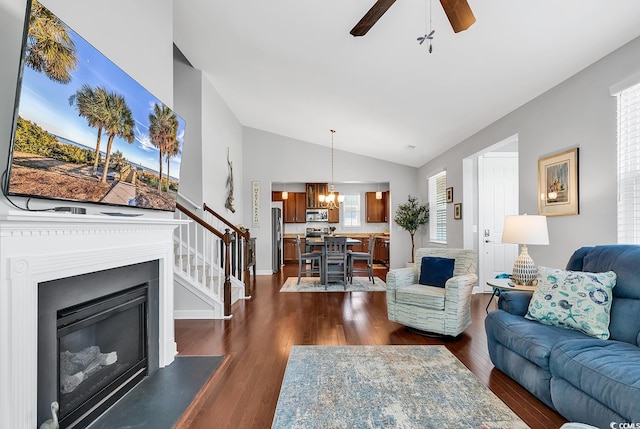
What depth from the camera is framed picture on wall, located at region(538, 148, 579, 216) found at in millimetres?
3073

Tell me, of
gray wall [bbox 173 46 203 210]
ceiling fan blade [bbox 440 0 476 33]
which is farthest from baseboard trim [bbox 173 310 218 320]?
ceiling fan blade [bbox 440 0 476 33]

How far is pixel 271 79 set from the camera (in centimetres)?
473

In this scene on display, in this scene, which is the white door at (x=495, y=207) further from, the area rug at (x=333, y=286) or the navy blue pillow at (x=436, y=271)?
the navy blue pillow at (x=436, y=271)

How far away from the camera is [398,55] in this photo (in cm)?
331

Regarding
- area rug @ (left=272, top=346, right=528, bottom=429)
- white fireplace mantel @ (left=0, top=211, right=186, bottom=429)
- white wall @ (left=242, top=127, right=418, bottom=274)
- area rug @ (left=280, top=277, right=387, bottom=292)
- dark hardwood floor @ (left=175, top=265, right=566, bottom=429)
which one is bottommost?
area rug @ (left=280, top=277, right=387, bottom=292)

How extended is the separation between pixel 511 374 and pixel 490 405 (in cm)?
45

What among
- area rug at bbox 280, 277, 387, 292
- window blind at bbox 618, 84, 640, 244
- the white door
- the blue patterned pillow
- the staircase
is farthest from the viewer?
area rug at bbox 280, 277, 387, 292

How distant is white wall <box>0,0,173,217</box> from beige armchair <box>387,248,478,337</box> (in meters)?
2.56

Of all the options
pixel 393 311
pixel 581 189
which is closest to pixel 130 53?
pixel 393 311

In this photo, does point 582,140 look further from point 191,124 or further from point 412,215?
point 191,124

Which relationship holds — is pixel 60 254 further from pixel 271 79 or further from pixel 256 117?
pixel 256 117

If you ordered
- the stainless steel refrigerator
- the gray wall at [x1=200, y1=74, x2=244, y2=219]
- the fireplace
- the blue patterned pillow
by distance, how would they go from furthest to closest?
the stainless steel refrigerator
the gray wall at [x1=200, y1=74, x2=244, y2=219]
the blue patterned pillow
the fireplace

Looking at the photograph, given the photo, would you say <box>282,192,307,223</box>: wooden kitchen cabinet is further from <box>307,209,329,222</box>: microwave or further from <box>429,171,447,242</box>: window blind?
<box>429,171,447,242</box>: window blind

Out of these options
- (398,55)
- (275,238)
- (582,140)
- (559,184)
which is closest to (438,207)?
(559,184)
